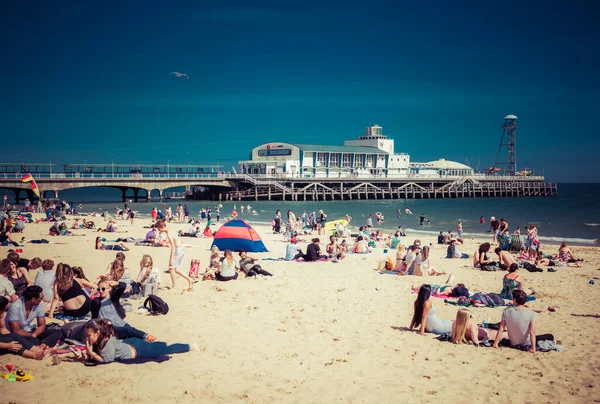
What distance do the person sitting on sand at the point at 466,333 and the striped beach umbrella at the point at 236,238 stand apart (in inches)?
289

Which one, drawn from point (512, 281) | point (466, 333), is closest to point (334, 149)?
point (512, 281)

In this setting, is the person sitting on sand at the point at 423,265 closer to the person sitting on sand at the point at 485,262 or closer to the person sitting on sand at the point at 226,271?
the person sitting on sand at the point at 485,262

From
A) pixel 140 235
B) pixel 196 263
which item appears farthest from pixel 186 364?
pixel 140 235

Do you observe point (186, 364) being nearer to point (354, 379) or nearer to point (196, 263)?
point (354, 379)

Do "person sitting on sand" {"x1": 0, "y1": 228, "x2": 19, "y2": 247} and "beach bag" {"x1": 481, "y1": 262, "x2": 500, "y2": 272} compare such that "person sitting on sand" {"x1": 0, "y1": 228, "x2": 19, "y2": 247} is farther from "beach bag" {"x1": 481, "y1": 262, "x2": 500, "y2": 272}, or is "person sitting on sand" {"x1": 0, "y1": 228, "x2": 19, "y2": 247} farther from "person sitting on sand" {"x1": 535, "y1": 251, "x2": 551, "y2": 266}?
"person sitting on sand" {"x1": 535, "y1": 251, "x2": 551, "y2": 266}

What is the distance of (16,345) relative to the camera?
5.88 m

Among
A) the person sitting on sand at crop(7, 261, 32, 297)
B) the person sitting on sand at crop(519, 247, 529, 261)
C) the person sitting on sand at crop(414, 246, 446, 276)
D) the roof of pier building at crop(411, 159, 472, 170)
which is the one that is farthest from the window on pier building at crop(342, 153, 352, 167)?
the person sitting on sand at crop(7, 261, 32, 297)

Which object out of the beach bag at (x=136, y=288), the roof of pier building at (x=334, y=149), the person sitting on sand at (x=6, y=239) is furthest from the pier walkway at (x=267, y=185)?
the beach bag at (x=136, y=288)

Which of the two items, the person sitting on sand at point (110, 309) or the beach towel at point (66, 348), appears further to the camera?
the person sitting on sand at point (110, 309)

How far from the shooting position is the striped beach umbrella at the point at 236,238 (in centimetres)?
1327

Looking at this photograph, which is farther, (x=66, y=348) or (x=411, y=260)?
(x=411, y=260)

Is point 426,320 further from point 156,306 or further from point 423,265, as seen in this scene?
point 423,265

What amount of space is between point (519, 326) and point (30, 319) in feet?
20.6

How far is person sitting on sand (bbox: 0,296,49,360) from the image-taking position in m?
5.86
